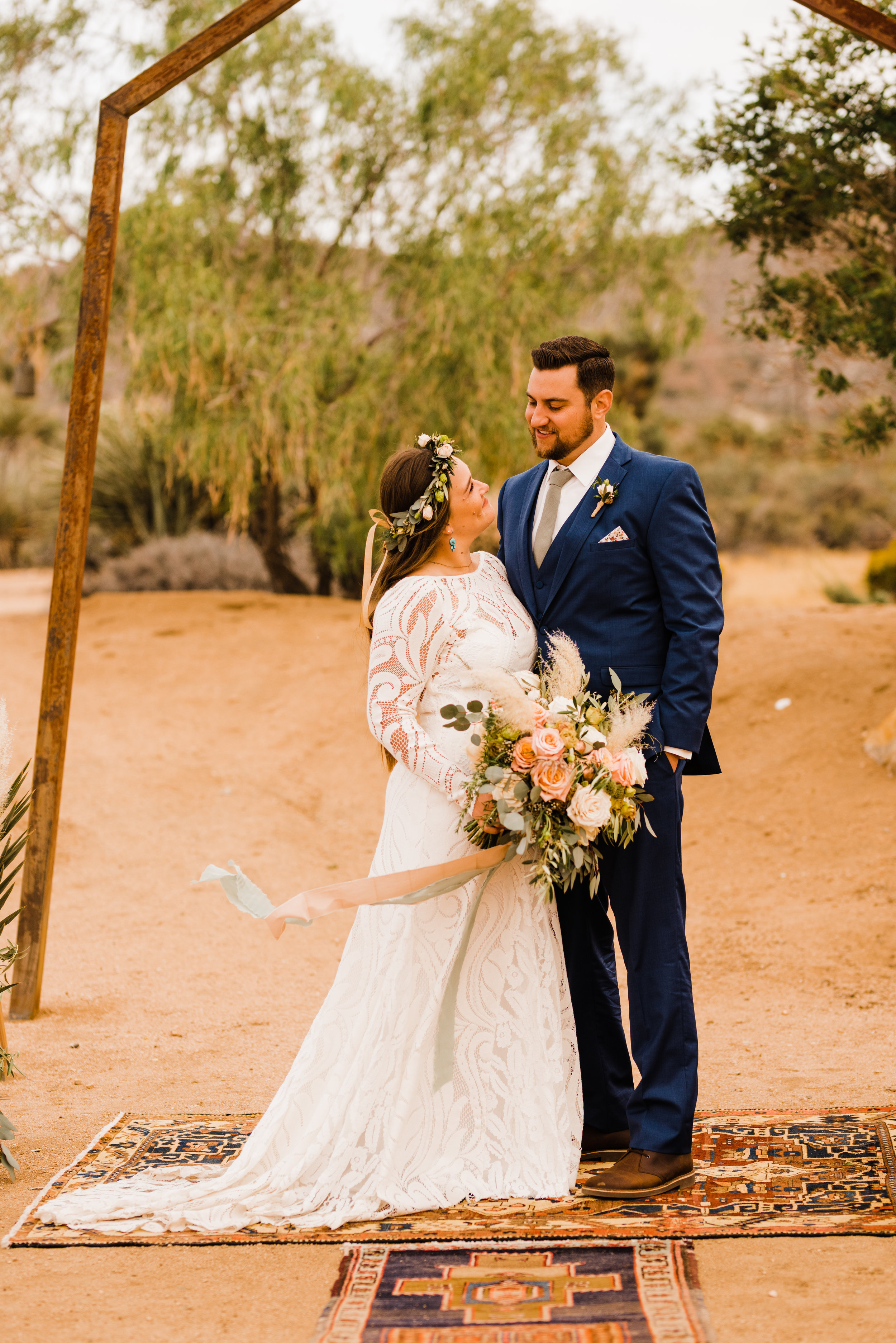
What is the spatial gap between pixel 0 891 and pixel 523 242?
1001cm

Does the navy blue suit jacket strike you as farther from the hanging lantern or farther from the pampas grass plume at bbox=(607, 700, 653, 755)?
the hanging lantern

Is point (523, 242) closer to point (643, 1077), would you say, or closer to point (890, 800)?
point (890, 800)

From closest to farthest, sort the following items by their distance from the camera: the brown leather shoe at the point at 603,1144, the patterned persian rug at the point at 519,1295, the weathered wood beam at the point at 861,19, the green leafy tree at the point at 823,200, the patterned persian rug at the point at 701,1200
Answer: the patterned persian rug at the point at 519,1295 → the patterned persian rug at the point at 701,1200 → the brown leather shoe at the point at 603,1144 → the weathered wood beam at the point at 861,19 → the green leafy tree at the point at 823,200

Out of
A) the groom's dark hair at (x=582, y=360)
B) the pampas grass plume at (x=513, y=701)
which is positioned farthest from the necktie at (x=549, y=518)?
the pampas grass plume at (x=513, y=701)

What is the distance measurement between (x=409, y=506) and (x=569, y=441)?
19.3 inches

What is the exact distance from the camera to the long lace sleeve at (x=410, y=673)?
3631mm

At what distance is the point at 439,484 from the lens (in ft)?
12.2

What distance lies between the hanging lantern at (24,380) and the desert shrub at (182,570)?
2423mm

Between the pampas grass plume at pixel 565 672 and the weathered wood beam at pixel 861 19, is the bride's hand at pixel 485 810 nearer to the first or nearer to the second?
the pampas grass plume at pixel 565 672

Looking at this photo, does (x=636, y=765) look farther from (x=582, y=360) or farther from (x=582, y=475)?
(x=582, y=360)

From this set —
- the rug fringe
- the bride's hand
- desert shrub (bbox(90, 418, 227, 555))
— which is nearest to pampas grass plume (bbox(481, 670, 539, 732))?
the bride's hand

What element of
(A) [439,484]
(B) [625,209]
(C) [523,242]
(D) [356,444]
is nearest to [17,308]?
(D) [356,444]

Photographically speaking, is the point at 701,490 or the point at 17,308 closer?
the point at 701,490

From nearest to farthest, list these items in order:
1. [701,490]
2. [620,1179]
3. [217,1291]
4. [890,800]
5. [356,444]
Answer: [217,1291]
[620,1179]
[701,490]
[890,800]
[356,444]
